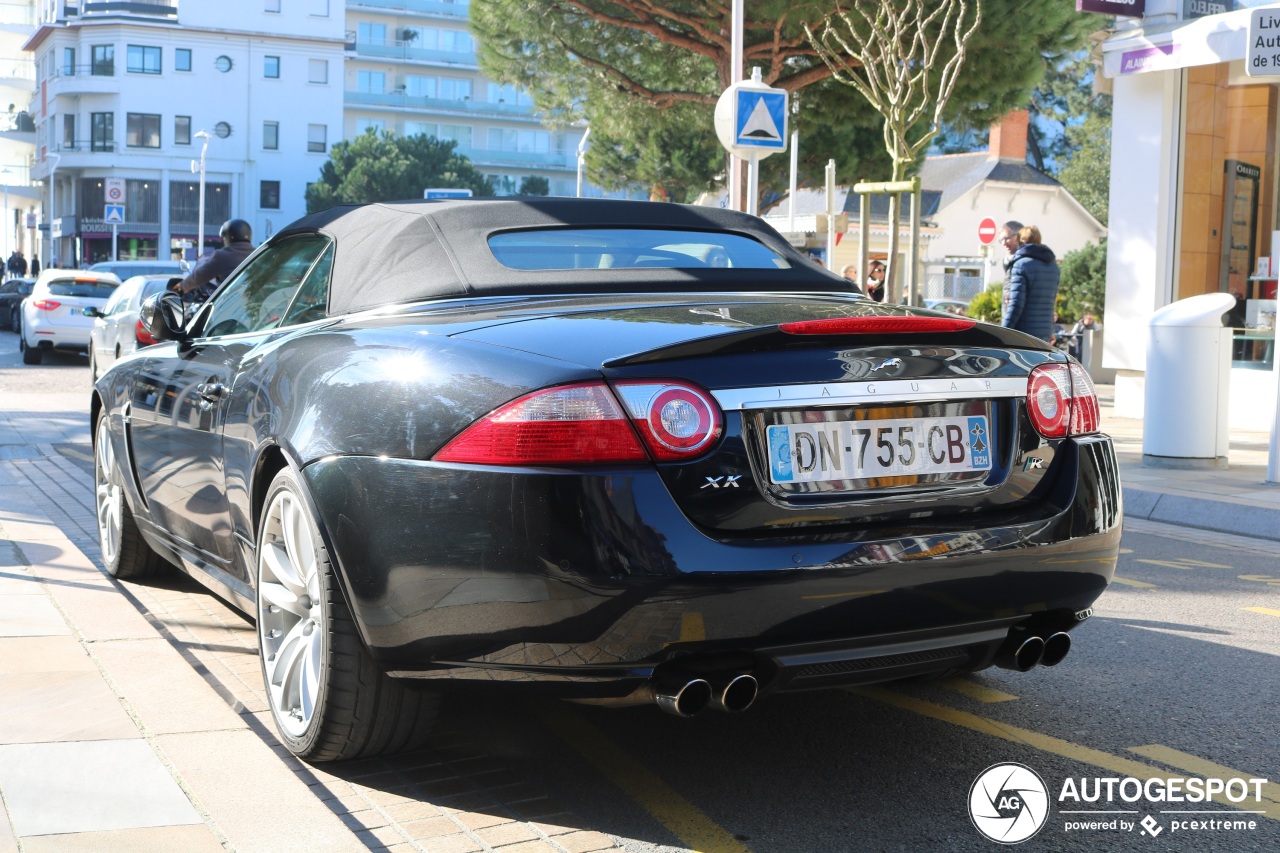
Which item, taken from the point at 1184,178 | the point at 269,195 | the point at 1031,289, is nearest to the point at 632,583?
the point at 1031,289

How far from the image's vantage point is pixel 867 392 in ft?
10.7

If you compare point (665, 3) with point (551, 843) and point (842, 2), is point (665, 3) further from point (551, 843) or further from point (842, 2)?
point (551, 843)

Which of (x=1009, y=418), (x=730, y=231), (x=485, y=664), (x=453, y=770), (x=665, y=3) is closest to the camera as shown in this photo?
(x=485, y=664)

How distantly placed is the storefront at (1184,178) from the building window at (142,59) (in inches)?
2786

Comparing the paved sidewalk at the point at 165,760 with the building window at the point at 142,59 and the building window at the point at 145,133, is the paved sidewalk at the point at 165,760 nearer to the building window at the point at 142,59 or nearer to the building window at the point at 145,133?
the building window at the point at 145,133

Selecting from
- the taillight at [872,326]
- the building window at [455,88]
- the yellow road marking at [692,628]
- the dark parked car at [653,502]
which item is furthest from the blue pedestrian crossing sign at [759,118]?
the building window at [455,88]

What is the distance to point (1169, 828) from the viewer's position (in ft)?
11.2

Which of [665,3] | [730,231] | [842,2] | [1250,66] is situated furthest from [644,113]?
[730,231]

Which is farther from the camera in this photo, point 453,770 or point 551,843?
point 453,770

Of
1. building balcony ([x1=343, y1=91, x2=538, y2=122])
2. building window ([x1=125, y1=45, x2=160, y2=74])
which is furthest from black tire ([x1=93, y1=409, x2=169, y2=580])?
building balcony ([x1=343, y1=91, x2=538, y2=122])

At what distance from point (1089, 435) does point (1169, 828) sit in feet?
3.13

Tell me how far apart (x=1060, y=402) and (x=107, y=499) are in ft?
13.5

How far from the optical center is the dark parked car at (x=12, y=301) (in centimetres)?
3616

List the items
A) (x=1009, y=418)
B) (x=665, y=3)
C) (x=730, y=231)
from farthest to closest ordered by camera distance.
Answer: (x=665, y=3)
(x=730, y=231)
(x=1009, y=418)
